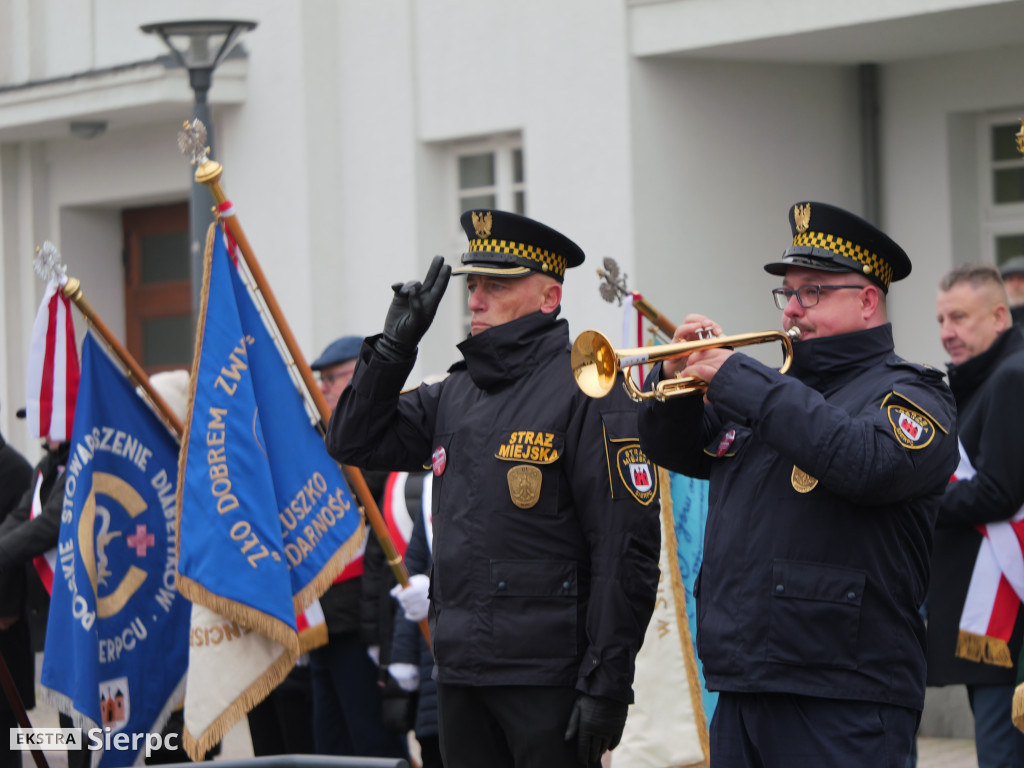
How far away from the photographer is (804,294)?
3.91 metres

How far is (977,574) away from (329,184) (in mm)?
6044

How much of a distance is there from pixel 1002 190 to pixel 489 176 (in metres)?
3.27

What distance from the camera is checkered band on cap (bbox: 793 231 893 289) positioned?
3879 millimetres

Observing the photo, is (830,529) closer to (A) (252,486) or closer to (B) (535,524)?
(B) (535,524)

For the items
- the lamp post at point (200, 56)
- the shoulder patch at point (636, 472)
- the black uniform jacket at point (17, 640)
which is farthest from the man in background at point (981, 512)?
the lamp post at point (200, 56)

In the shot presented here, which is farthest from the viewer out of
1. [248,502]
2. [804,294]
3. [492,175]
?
[492,175]

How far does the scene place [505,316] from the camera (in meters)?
4.52

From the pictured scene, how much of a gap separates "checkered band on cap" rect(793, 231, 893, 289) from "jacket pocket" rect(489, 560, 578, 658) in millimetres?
1105

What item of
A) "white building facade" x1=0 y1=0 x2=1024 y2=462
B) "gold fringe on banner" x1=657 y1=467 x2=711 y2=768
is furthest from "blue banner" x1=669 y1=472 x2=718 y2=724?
"white building facade" x1=0 y1=0 x2=1024 y2=462

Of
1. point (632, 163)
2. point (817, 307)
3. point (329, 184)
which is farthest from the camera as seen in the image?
point (329, 184)

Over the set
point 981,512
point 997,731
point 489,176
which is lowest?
point 997,731

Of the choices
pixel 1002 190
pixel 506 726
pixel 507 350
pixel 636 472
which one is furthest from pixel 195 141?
pixel 1002 190

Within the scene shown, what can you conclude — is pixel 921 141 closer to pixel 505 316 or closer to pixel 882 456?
pixel 505 316

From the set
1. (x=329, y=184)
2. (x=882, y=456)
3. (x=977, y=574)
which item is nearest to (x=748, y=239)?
(x=329, y=184)
